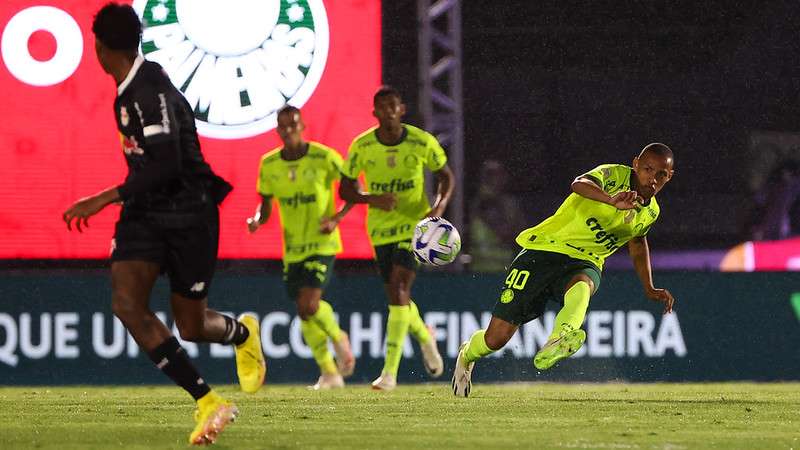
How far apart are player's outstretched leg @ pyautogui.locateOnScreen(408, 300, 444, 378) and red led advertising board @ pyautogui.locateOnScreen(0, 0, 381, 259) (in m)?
1.03

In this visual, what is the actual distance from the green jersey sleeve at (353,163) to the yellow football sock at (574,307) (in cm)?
286

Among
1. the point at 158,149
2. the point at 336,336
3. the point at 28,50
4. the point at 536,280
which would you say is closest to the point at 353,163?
the point at 336,336

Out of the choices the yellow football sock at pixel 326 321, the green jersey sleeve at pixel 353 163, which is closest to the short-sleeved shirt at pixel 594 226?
the green jersey sleeve at pixel 353 163

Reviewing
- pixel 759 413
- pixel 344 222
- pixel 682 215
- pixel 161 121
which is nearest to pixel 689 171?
pixel 682 215

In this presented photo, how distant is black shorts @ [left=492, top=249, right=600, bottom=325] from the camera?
920cm

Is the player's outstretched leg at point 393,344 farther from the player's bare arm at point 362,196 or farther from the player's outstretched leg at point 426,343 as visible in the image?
the player's bare arm at point 362,196

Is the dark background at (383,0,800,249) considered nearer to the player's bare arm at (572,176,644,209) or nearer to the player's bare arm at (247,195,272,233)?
the player's bare arm at (247,195,272,233)

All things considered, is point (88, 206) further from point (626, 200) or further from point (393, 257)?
point (393, 257)

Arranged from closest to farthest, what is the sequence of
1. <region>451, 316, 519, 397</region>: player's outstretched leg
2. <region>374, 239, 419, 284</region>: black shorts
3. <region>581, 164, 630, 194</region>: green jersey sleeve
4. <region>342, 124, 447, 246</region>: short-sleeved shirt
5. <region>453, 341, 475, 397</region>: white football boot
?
<region>581, 164, 630, 194</region>: green jersey sleeve → <region>451, 316, 519, 397</region>: player's outstretched leg → <region>453, 341, 475, 397</region>: white football boot → <region>374, 239, 419, 284</region>: black shorts → <region>342, 124, 447, 246</region>: short-sleeved shirt

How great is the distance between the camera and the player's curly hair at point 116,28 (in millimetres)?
6832

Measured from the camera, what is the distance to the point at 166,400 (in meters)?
10.2

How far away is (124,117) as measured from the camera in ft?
22.4

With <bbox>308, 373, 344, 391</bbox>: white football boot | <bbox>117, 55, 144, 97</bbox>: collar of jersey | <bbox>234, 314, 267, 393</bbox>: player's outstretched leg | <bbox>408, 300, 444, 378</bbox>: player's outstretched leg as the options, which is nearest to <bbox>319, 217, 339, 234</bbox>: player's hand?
<bbox>408, 300, 444, 378</bbox>: player's outstretched leg

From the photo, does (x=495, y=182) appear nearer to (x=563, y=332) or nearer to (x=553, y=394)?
(x=553, y=394)
